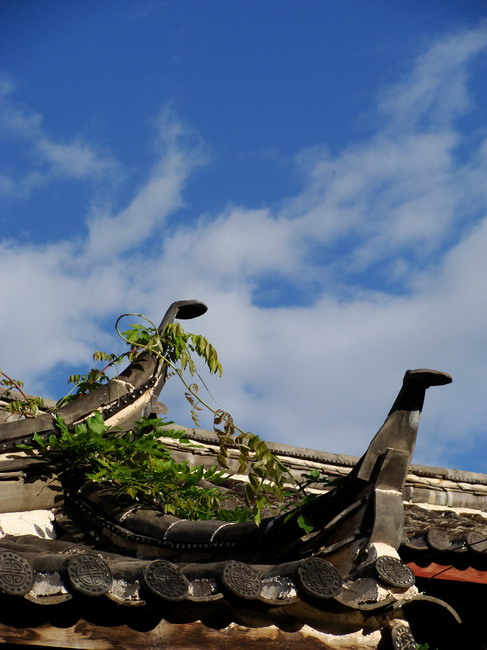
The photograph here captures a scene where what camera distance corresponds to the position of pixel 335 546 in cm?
447

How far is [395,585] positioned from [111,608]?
4.29 feet

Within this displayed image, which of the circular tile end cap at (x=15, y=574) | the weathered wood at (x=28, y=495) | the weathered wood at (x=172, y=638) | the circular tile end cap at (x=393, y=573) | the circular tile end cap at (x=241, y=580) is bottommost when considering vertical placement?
the weathered wood at (x=172, y=638)

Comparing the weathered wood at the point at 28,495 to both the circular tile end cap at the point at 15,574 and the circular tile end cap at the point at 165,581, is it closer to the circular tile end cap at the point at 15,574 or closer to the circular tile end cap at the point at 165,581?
the circular tile end cap at the point at 15,574

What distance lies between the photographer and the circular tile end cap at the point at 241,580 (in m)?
4.03

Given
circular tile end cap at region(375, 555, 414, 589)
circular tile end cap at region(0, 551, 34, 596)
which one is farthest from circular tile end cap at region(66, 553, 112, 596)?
circular tile end cap at region(375, 555, 414, 589)

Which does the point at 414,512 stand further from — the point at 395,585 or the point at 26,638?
the point at 26,638

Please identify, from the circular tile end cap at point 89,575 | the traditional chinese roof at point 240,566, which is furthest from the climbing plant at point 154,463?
the circular tile end cap at point 89,575

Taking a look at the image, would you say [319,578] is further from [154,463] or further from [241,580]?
[154,463]

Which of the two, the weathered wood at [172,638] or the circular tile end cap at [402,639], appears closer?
the weathered wood at [172,638]

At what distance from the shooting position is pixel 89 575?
3955mm

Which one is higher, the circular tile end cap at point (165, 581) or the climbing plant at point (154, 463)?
the climbing plant at point (154, 463)

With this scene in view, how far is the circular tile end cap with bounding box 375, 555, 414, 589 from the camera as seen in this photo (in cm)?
422

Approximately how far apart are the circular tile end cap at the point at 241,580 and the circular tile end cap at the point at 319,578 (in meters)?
0.21

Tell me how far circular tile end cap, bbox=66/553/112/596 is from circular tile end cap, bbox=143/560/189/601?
0.58 ft
